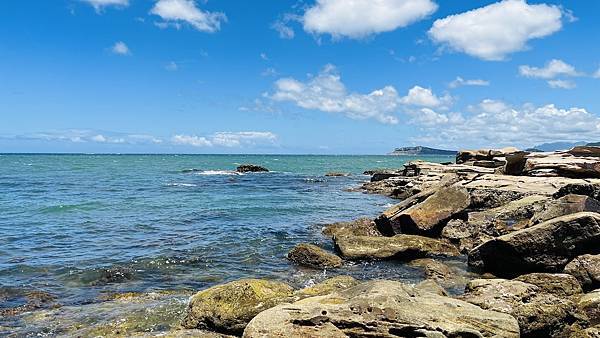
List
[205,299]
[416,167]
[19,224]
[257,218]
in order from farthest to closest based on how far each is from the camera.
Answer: [416,167], [257,218], [19,224], [205,299]

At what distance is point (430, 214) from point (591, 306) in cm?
952

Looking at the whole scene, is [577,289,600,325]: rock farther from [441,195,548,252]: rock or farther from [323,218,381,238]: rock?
[323,218,381,238]: rock

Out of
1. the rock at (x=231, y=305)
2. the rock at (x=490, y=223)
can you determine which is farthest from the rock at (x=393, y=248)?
the rock at (x=231, y=305)

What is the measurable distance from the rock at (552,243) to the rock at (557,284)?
5.77ft

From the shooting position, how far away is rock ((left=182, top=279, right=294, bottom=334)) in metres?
9.38

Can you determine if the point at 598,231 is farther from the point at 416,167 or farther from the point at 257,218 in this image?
the point at 416,167

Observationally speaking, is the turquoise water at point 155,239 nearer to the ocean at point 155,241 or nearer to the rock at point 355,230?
the ocean at point 155,241

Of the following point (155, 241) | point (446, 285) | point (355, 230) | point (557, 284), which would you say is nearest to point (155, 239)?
point (155, 241)

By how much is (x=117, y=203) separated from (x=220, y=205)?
24.8 ft

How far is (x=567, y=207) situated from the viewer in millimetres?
15469

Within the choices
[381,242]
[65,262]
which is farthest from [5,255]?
[381,242]

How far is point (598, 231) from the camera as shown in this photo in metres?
12.5

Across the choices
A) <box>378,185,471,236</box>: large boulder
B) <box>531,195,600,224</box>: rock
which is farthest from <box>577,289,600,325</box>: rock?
<box>378,185,471,236</box>: large boulder

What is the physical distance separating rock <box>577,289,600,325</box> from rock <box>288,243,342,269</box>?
24.9ft
